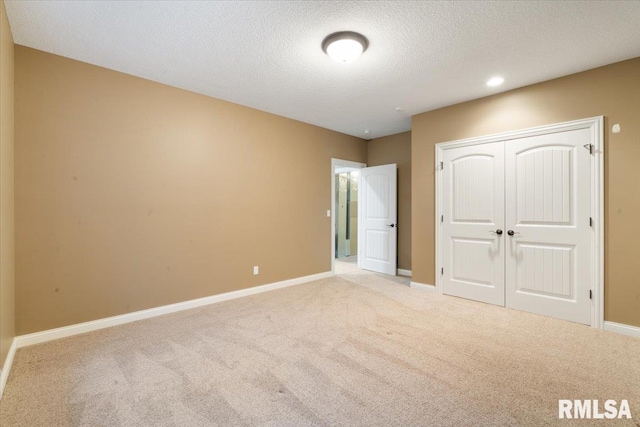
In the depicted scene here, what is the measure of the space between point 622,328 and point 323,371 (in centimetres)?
300

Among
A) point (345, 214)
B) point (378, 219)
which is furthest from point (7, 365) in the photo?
point (345, 214)

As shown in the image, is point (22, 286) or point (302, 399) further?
point (22, 286)

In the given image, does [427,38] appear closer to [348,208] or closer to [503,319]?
[503,319]

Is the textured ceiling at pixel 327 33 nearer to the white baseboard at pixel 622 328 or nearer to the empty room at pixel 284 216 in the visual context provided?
the empty room at pixel 284 216

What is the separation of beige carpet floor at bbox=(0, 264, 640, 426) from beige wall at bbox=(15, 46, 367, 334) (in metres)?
Answer: 0.45

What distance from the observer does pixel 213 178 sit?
12.1 ft

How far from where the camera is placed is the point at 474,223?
12.2 ft

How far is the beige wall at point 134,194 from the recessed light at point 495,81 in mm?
Result: 2782

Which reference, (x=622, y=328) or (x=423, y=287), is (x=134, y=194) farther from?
(x=622, y=328)

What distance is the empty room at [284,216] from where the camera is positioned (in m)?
1.92

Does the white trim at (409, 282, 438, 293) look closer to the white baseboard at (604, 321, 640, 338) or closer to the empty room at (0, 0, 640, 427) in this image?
the empty room at (0, 0, 640, 427)

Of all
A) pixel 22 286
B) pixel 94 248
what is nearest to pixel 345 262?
pixel 94 248

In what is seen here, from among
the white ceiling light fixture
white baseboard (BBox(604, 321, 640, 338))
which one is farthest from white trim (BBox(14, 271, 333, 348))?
white baseboard (BBox(604, 321, 640, 338))

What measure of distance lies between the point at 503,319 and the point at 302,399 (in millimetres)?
2518
